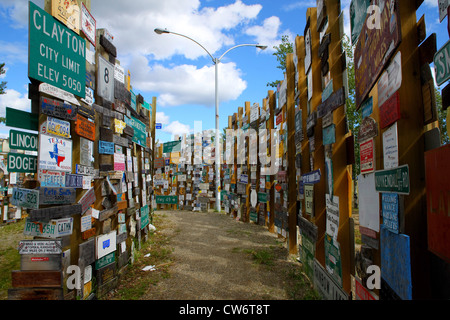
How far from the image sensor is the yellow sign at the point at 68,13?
289cm

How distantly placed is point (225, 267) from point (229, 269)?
134 millimetres

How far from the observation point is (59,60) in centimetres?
291

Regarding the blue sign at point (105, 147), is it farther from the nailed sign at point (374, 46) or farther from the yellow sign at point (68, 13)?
the nailed sign at point (374, 46)

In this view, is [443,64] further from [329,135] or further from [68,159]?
[68,159]

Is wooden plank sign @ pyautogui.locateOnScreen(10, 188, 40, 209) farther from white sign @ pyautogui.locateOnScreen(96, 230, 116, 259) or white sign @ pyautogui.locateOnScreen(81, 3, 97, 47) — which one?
white sign @ pyautogui.locateOnScreen(81, 3, 97, 47)

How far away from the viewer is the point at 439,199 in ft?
4.72

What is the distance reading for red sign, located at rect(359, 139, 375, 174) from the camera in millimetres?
2312

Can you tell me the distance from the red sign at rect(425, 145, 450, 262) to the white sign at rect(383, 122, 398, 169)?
12.5 inches

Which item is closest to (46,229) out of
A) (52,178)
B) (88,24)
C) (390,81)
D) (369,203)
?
(52,178)

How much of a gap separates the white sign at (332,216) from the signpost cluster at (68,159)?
3041mm

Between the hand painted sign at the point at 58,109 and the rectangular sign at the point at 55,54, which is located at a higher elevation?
the rectangular sign at the point at 55,54

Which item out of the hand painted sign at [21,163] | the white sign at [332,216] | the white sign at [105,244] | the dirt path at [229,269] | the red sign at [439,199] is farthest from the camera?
the dirt path at [229,269]

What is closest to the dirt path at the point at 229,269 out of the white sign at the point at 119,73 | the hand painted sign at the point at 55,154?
the hand painted sign at the point at 55,154
